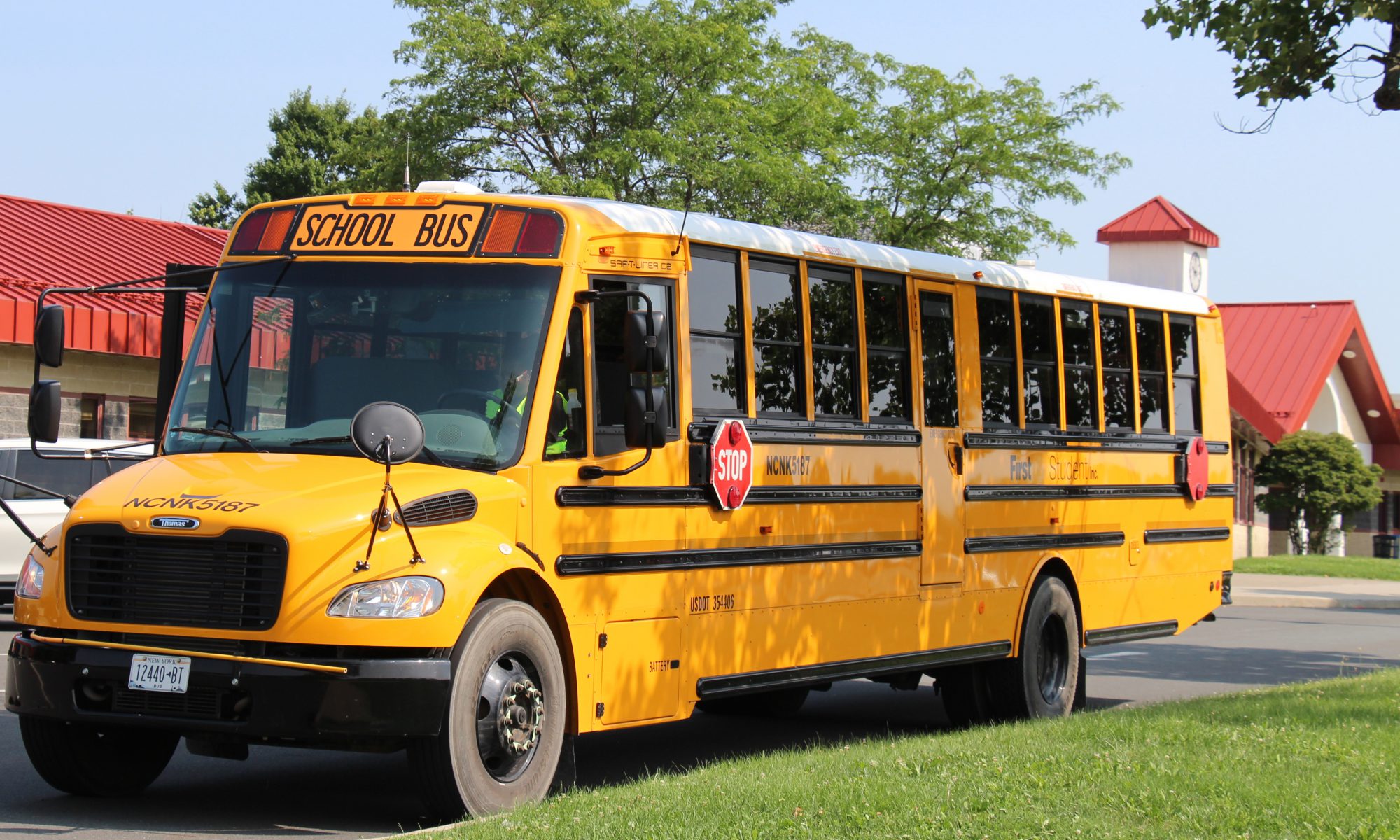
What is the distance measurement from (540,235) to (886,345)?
303cm

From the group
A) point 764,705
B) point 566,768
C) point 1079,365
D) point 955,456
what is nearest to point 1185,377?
point 1079,365

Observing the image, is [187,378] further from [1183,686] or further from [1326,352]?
[1326,352]

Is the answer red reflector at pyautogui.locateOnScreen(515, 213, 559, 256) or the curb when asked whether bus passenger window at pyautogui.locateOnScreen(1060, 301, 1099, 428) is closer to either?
red reflector at pyautogui.locateOnScreen(515, 213, 559, 256)

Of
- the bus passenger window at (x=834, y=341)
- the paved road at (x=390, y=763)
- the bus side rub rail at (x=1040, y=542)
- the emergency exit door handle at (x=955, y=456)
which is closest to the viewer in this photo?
the paved road at (x=390, y=763)

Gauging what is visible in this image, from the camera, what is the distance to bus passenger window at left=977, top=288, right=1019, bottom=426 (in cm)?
1153

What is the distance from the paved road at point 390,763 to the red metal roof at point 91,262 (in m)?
11.6

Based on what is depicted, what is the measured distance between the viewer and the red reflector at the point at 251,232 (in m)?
8.56

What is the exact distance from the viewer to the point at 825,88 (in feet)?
98.9

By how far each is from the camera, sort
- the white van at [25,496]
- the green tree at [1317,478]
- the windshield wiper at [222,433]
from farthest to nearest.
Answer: the green tree at [1317,478]
the white van at [25,496]
the windshield wiper at [222,433]

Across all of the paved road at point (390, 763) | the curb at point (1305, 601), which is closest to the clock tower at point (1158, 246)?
the curb at point (1305, 601)

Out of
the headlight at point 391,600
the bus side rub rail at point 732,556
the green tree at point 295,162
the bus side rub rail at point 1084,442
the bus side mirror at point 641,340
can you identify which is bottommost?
the headlight at point 391,600

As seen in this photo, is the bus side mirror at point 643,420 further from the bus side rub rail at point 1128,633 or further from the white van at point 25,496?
the white van at point 25,496

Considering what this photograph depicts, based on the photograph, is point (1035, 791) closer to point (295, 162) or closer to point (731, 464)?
point (731, 464)

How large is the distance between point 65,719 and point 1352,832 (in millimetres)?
5193
